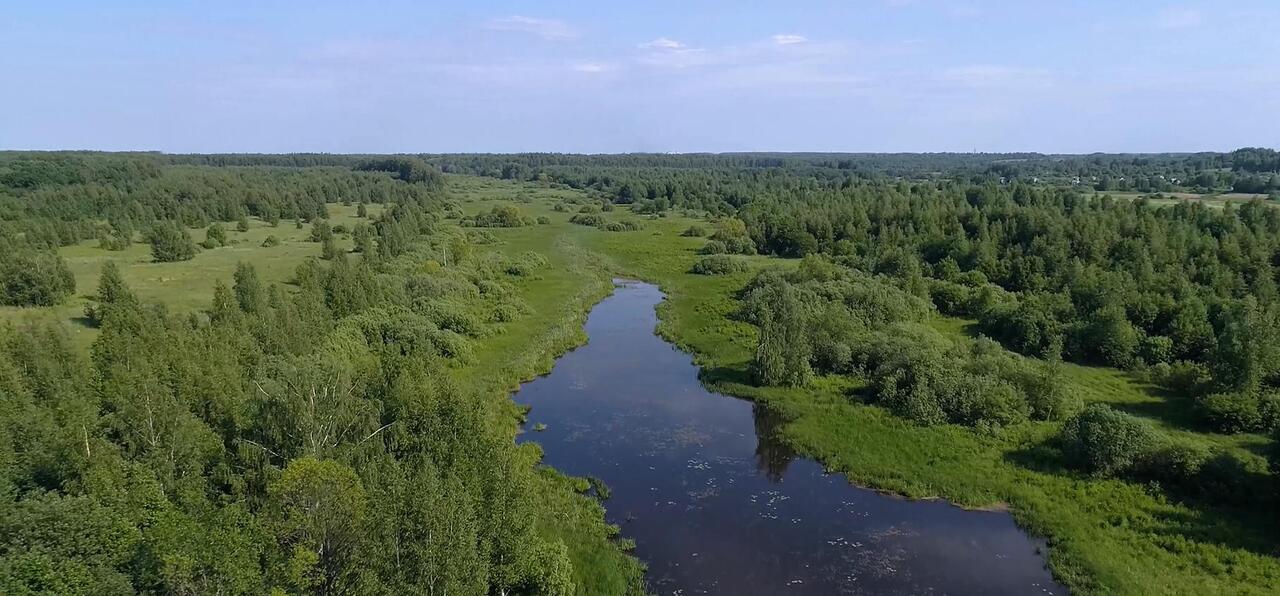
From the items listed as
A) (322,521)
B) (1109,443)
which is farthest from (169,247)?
(1109,443)

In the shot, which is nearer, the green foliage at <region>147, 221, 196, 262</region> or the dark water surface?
the dark water surface

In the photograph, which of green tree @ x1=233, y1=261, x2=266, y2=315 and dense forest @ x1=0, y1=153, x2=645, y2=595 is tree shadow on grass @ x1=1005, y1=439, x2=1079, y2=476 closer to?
dense forest @ x1=0, y1=153, x2=645, y2=595

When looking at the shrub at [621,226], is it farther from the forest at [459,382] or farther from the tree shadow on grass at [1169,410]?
the tree shadow on grass at [1169,410]

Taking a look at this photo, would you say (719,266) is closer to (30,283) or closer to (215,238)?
(30,283)

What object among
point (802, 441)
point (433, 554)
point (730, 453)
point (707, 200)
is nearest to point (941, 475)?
point (802, 441)

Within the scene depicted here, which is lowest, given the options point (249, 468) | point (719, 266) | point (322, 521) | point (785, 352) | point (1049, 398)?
point (1049, 398)

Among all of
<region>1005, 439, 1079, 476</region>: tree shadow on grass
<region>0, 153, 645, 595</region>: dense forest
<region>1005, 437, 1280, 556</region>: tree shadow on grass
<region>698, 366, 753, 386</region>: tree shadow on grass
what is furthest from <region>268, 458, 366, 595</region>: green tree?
<region>698, 366, 753, 386</region>: tree shadow on grass

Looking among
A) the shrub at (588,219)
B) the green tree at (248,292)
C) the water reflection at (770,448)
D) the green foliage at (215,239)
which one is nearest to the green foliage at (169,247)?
the green foliage at (215,239)
